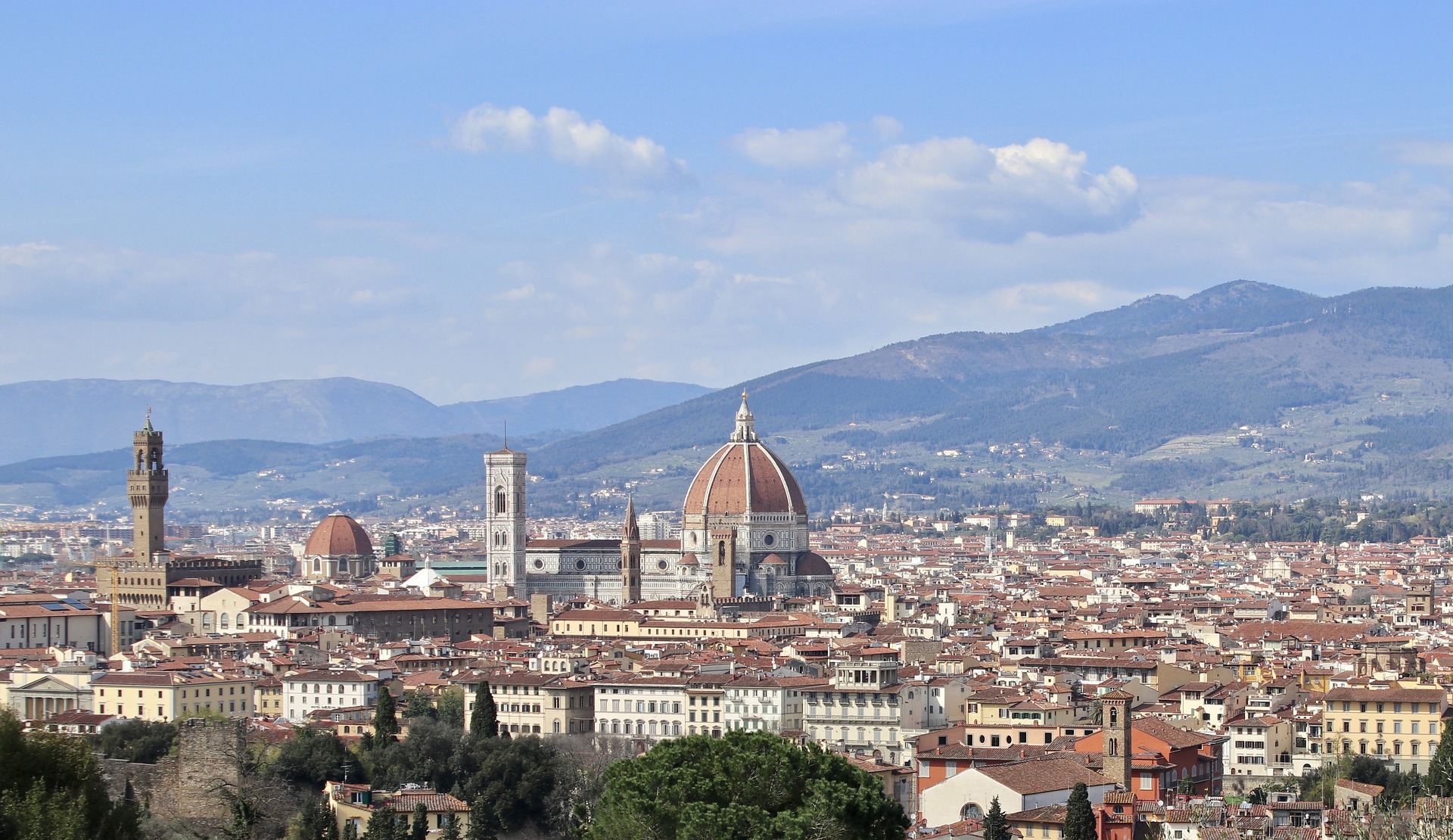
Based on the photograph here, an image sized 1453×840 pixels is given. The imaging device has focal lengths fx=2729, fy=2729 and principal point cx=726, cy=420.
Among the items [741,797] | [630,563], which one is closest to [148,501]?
[630,563]

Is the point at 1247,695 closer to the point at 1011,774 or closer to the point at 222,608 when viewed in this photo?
the point at 1011,774

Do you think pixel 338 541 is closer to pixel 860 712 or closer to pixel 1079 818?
pixel 860 712

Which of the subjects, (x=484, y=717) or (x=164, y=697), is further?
(x=164, y=697)

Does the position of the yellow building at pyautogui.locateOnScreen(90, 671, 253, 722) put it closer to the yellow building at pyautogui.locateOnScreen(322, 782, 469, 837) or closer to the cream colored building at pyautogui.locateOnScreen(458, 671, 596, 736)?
the cream colored building at pyautogui.locateOnScreen(458, 671, 596, 736)

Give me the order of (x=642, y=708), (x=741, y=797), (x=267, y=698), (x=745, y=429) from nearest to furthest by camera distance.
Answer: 1. (x=741, y=797)
2. (x=642, y=708)
3. (x=267, y=698)
4. (x=745, y=429)

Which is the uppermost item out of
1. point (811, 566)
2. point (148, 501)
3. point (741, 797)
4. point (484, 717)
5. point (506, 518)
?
point (148, 501)

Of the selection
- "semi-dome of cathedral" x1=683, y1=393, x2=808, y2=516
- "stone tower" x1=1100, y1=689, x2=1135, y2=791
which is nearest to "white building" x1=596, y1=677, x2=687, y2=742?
"stone tower" x1=1100, y1=689, x2=1135, y2=791

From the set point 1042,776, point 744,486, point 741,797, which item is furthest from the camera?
point 744,486
